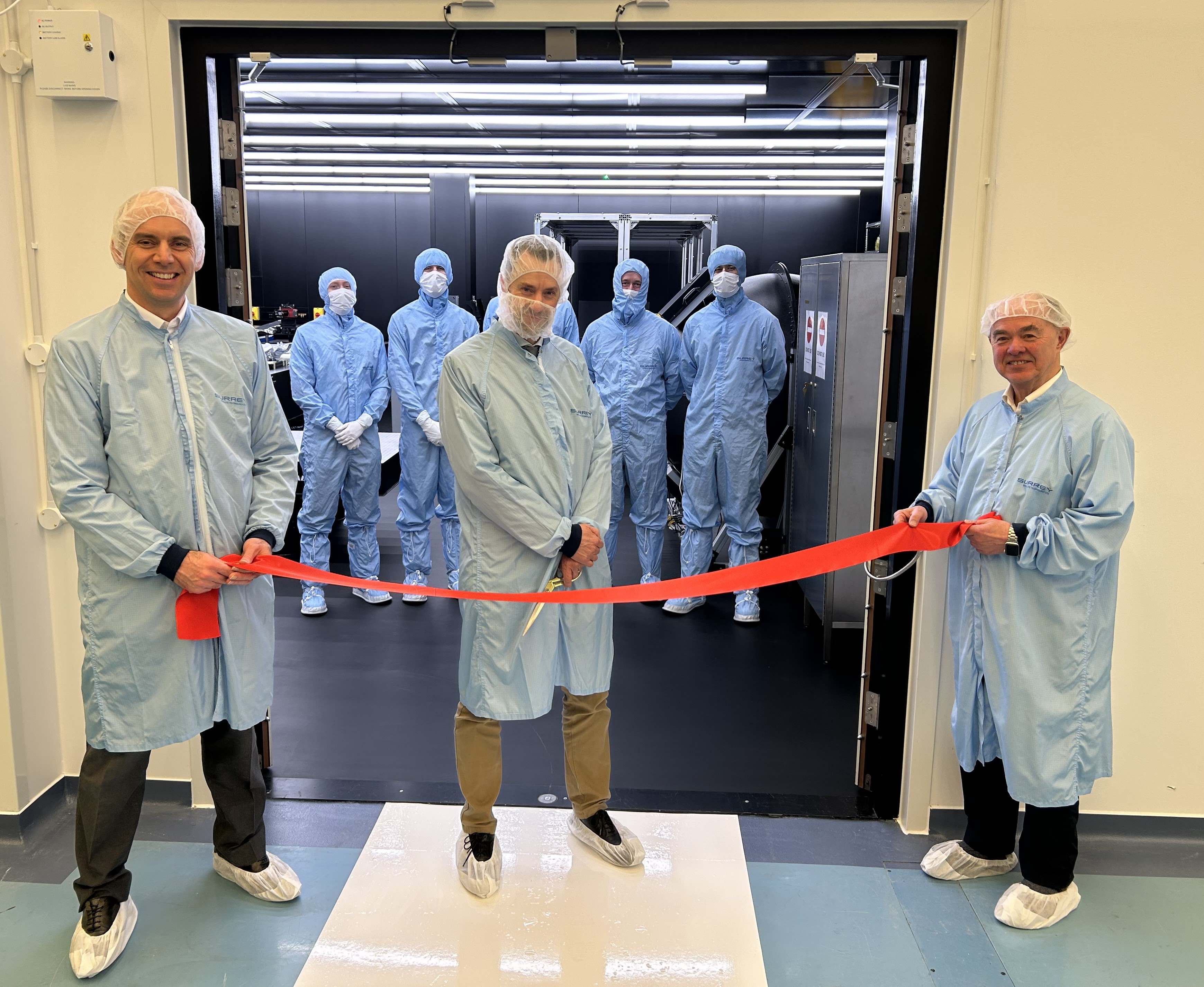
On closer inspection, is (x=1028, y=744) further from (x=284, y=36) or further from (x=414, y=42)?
(x=284, y=36)

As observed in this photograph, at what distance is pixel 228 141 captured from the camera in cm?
240

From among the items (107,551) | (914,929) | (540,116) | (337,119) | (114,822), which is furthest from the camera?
(337,119)

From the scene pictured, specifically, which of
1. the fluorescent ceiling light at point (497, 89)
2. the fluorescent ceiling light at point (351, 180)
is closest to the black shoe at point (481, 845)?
the fluorescent ceiling light at point (497, 89)

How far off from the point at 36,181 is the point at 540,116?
3.60 m

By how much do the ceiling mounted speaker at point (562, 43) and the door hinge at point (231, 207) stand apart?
0.93 meters

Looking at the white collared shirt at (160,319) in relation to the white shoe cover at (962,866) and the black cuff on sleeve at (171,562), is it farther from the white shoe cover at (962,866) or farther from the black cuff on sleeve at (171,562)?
the white shoe cover at (962,866)

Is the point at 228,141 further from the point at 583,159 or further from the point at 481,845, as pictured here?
the point at 583,159

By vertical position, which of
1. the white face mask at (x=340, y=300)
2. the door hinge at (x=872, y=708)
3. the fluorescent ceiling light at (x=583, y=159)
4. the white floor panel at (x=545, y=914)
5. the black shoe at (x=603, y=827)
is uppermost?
the fluorescent ceiling light at (x=583, y=159)

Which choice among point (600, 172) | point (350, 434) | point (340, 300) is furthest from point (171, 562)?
point (600, 172)

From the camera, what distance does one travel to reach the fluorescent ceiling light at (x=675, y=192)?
353 inches

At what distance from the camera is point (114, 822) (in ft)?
6.07

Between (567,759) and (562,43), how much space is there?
1.70m

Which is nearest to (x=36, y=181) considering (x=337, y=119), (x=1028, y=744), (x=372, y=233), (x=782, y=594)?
(x=1028, y=744)

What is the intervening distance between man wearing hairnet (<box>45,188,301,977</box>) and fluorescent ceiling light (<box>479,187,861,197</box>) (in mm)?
7071
